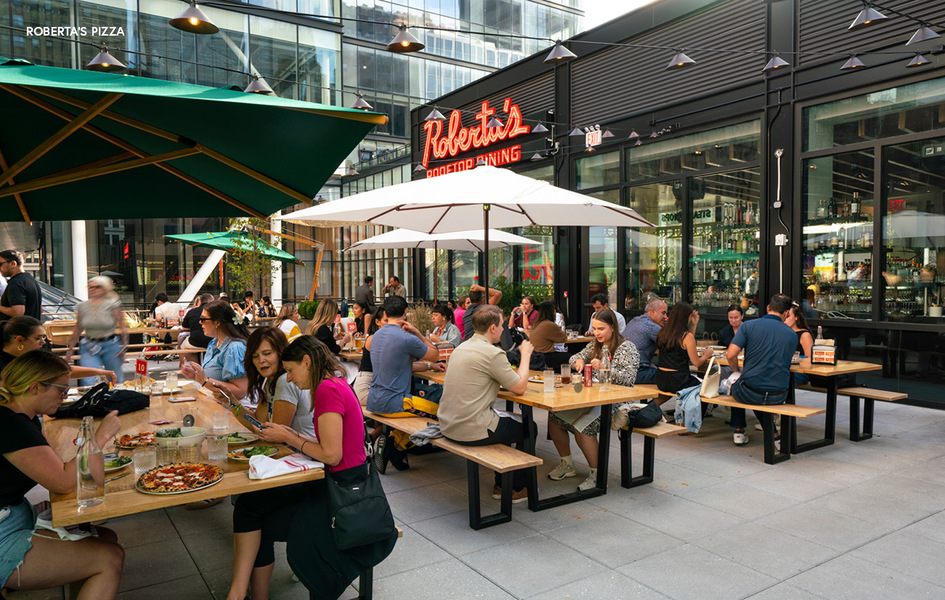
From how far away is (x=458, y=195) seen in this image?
5277 millimetres

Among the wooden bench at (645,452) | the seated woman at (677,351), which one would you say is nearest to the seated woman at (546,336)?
the seated woman at (677,351)

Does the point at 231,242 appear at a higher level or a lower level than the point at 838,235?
higher

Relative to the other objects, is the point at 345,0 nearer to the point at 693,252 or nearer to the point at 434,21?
the point at 434,21

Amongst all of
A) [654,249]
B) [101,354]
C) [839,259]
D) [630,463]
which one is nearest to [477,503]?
[630,463]

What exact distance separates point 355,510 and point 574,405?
2154 millimetres

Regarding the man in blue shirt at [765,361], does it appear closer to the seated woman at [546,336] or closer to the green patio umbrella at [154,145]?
the seated woman at [546,336]

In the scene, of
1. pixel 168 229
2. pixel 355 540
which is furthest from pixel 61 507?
pixel 168 229

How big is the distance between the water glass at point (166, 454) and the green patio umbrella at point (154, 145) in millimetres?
1435

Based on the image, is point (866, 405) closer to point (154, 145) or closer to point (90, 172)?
point (154, 145)

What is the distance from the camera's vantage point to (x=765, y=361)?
6.14 m

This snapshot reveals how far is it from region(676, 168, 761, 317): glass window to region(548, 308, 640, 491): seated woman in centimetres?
555

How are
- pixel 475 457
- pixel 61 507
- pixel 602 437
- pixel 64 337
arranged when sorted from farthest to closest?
1. pixel 64 337
2. pixel 602 437
3. pixel 475 457
4. pixel 61 507

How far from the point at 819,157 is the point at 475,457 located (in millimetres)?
7884

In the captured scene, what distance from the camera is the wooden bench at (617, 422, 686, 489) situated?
5.27 metres
